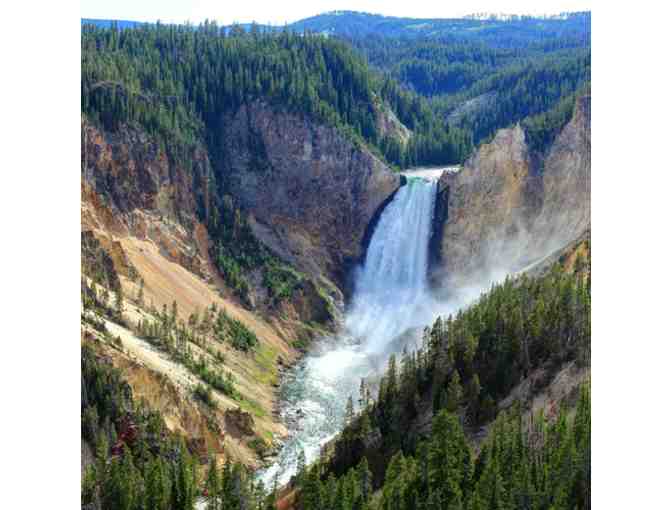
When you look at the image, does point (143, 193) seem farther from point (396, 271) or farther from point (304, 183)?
point (396, 271)

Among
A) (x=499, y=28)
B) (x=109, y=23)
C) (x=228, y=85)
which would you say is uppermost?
Answer: (x=499, y=28)

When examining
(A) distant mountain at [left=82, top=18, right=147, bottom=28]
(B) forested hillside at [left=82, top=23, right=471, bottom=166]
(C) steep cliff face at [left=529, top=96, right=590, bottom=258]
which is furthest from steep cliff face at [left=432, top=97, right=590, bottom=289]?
(A) distant mountain at [left=82, top=18, right=147, bottom=28]

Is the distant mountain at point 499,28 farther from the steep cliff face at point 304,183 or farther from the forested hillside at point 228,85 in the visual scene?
the steep cliff face at point 304,183

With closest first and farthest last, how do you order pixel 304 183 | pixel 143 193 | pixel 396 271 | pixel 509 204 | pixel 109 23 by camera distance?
pixel 143 193 < pixel 509 204 < pixel 396 271 < pixel 109 23 < pixel 304 183

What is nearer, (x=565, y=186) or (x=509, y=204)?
(x=565, y=186)

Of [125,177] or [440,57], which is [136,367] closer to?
[125,177]

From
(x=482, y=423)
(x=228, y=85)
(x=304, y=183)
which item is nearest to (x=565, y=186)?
(x=304, y=183)

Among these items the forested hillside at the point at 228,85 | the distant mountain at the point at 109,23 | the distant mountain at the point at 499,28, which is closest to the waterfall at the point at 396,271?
the forested hillside at the point at 228,85

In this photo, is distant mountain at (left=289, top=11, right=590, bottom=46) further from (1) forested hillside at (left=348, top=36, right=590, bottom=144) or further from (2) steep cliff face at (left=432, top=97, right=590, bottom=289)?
(2) steep cliff face at (left=432, top=97, right=590, bottom=289)
